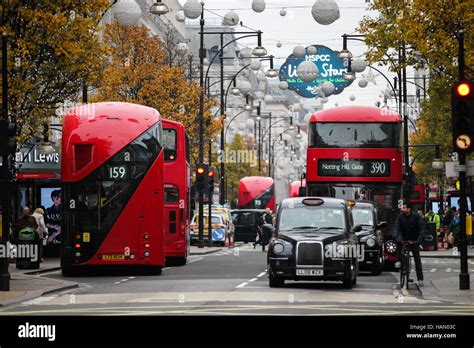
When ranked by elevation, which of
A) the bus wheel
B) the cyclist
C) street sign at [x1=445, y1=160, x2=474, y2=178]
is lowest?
the bus wheel

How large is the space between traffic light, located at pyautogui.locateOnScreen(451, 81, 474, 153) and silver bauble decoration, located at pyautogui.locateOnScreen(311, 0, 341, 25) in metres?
10.7

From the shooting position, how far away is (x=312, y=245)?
27.1 metres

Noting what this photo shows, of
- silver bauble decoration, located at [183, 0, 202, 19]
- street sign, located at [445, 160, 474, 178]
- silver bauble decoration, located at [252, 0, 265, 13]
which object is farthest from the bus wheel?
silver bauble decoration, located at [252, 0, 265, 13]

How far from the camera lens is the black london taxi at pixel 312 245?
27.1 meters

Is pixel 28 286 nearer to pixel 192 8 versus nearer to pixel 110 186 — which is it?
pixel 110 186

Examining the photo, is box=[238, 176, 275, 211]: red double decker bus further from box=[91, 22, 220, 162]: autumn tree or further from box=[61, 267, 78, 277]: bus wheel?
box=[61, 267, 78, 277]: bus wheel

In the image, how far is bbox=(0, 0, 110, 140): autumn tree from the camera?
1394 inches

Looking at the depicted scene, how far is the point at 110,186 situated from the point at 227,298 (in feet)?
33.4

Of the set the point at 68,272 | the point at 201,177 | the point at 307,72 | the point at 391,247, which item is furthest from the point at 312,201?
the point at 201,177

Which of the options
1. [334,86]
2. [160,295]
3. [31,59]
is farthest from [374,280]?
[334,86]

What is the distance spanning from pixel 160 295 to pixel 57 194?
65.3ft

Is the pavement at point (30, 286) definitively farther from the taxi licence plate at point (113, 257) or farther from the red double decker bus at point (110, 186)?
the taxi licence plate at point (113, 257)
